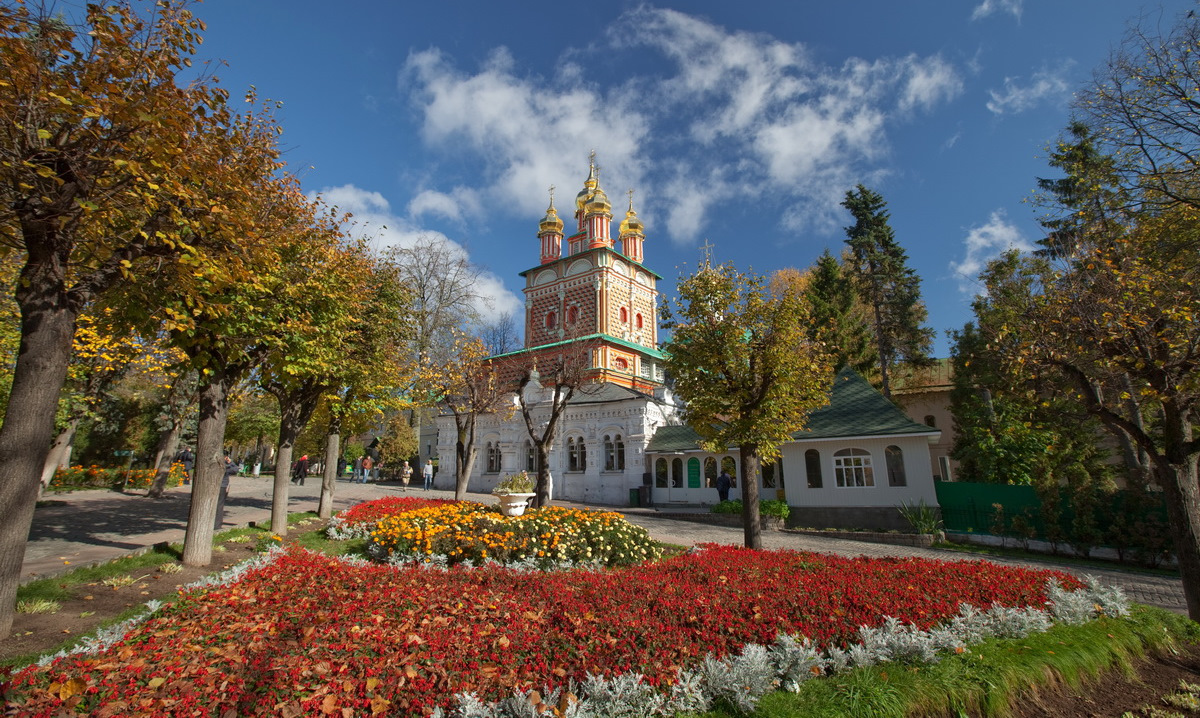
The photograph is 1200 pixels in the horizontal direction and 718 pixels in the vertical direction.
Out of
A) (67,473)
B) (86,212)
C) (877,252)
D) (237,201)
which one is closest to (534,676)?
(86,212)

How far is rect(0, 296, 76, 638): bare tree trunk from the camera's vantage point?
5.24 meters

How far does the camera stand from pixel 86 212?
5.36 m

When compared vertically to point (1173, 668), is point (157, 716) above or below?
above

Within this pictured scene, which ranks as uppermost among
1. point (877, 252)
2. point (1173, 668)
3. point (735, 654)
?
point (877, 252)

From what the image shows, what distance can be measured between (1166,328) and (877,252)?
78.2ft

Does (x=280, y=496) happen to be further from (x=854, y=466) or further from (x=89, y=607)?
(x=854, y=466)

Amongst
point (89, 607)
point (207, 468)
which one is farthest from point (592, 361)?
point (89, 607)

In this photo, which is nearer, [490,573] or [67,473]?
[490,573]

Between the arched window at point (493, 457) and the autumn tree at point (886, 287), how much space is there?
69.1 feet

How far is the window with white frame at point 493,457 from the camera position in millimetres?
30281

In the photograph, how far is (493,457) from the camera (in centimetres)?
3048

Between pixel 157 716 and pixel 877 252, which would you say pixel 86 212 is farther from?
pixel 877 252

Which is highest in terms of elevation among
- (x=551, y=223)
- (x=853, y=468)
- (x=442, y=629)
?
(x=551, y=223)

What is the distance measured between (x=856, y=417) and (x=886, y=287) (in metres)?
13.2
